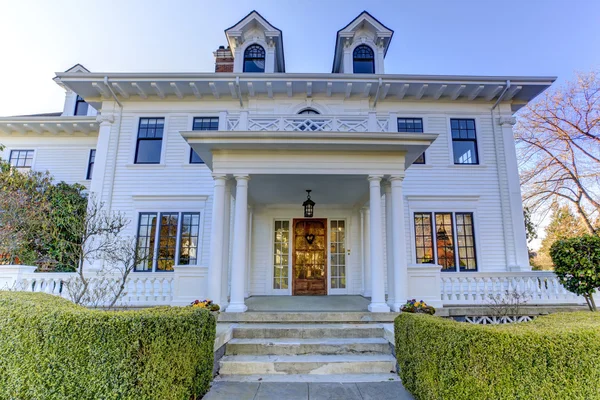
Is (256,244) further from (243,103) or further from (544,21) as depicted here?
(544,21)

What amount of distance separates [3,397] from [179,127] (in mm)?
7390

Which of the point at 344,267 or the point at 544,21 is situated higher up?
the point at 544,21

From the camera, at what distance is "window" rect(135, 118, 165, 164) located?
8984 millimetres

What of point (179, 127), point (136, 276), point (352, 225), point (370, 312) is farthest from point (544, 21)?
Result: point (136, 276)

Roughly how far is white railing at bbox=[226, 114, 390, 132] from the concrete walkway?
4.59 meters

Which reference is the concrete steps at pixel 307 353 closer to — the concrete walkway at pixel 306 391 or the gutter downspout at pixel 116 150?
the concrete walkway at pixel 306 391

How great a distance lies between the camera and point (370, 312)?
566cm

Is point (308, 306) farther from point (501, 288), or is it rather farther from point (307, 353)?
point (501, 288)

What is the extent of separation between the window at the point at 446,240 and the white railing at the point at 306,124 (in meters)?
3.60

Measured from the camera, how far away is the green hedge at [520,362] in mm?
2658

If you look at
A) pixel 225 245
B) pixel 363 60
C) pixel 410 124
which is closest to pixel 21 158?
pixel 225 245

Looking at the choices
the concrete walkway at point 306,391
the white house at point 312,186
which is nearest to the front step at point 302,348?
the concrete walkway at point 306,391

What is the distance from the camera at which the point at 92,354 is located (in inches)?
111

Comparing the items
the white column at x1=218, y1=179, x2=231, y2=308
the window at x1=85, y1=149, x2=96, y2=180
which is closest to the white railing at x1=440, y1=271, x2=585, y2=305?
the white column at x1=218, y1=179, x2=231, y2=308
